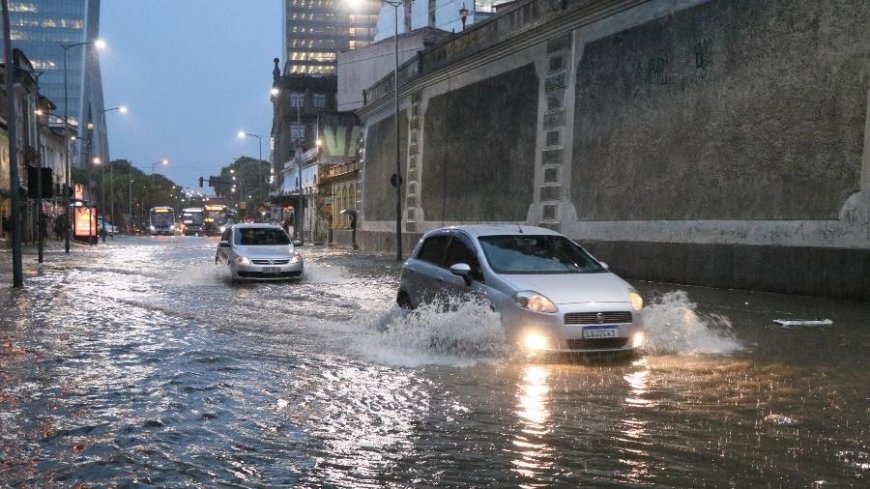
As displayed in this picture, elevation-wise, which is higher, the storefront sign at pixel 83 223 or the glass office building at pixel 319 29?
the glass office building at pixel 319 29

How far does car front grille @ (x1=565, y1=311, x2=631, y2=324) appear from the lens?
7434mm

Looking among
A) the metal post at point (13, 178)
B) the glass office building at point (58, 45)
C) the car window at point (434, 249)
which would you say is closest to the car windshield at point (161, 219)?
the glass office building at point (58, 45)

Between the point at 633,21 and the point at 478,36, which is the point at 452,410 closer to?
the point at 633,21

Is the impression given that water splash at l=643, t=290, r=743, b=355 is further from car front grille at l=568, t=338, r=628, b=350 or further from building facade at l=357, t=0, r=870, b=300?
building facade at l=357, t=0, r=870, b=300

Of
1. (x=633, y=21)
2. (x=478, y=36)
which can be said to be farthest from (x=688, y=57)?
(x=478, y=36)

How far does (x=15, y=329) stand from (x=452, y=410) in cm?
763

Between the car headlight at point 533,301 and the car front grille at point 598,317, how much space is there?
18 centimetres

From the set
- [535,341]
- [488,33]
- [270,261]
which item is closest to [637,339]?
[535,341]

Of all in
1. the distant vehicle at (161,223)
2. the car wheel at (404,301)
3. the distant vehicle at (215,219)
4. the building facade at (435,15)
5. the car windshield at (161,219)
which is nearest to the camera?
the car wheel at (404,301)

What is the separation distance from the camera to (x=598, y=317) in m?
7.51

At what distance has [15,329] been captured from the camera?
34.0 feet

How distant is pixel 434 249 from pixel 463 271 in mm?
1656

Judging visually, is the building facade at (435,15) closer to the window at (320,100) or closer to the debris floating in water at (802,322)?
the window at (320,100)

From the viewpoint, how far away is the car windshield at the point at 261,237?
19.2 meters
